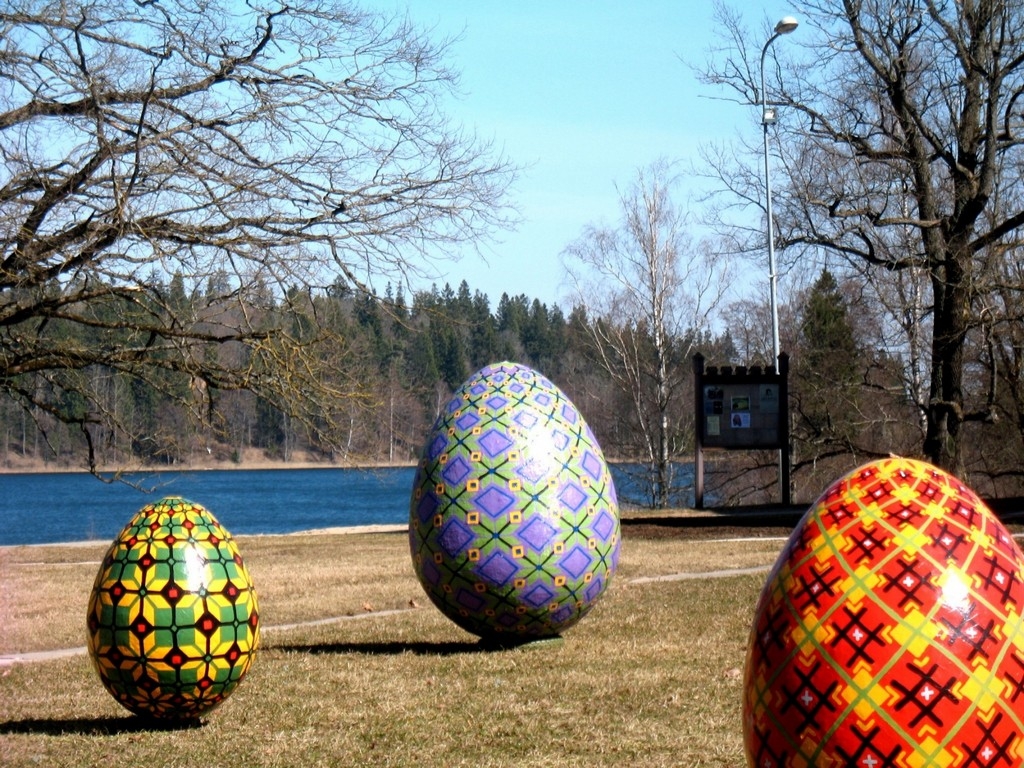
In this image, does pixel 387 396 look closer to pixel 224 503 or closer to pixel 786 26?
pixel 786 26

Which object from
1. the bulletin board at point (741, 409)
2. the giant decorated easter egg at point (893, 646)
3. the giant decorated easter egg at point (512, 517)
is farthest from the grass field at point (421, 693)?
the bulletin board at point (741, 409)

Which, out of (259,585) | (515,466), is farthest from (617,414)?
(515,466)

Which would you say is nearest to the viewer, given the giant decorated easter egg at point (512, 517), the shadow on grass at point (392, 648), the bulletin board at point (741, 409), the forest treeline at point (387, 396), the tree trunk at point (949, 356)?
the giant decorated easter egg at point (512, 517)

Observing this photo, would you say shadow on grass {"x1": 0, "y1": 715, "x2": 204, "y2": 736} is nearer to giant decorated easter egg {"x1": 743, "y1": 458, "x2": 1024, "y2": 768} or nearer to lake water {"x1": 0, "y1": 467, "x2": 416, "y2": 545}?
giant decorated easter egg {"x1": 743, "y1": 458, "x2": 1024, "y2": 768}

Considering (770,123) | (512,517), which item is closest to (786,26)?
(770,123)

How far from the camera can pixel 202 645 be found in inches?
256

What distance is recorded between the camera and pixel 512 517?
864 cm

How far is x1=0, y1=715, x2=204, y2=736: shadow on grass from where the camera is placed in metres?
6.85

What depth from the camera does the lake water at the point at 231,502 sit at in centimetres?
3903

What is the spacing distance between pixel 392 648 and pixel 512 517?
64.7 inches

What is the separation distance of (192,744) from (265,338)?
322 inches

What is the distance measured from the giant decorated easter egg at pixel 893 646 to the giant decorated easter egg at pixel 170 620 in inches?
140

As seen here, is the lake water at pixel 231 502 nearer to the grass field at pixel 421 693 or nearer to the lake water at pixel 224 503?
the lake water at pixel 224 503

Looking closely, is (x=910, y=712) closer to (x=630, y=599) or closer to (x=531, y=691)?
(x=531, y=691)
